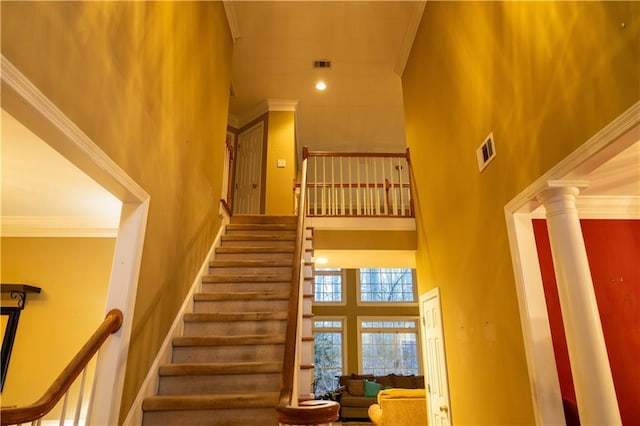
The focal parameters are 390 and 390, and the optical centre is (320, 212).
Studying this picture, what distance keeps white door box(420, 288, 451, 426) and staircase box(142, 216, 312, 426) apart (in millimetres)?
1674

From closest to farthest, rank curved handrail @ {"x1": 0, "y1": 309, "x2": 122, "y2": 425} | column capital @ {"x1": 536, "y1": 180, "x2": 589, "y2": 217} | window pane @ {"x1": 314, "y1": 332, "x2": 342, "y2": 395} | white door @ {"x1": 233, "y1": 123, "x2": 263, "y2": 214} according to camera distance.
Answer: curved handrail @ {"x1": 0, "y1": 309, "x2": 122, "y2": 425}, column capital @ {"x1": 536, "y1": 180, "x2": 589, "y2": 217}, white door @ {"x1": 233, "y1": 123, "x2": 263, "y2": 214}, window pane @ {"x1": 314, "y1": 332, "x2": 342, "y2": 395}

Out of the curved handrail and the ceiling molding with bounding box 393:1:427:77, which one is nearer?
the curved handrail

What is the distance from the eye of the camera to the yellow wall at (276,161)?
6.87 meters

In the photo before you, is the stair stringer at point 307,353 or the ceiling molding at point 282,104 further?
the ceiling molding at point 282,104

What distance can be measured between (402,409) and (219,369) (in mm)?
3257

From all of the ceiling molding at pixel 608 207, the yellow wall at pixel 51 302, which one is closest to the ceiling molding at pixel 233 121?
the yellow wall at pixel 51 302

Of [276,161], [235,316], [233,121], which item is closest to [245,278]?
[235,316]

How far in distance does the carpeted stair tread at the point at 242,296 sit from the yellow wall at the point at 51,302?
1.17 metres

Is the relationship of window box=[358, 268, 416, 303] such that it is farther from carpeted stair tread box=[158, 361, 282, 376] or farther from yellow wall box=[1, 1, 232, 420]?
carpeted stair tread box=[158, 361, 282, 376]

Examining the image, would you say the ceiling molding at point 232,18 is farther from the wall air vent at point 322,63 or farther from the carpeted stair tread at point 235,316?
the carpeted stair tread at point 235,316

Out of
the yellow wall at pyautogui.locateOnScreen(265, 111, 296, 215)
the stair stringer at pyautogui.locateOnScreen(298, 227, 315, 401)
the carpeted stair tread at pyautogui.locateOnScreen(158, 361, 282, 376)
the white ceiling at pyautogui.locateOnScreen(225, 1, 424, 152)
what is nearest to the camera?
the stair stringer at pyautogui.locateOnScreen(298, 227, 315, 401)

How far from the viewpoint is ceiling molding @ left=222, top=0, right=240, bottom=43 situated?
493cm

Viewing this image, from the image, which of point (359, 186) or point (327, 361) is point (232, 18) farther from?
point (327, 361)

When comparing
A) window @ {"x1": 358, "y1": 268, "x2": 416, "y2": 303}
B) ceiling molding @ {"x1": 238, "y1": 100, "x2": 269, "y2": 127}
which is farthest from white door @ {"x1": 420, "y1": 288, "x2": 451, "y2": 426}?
window @ {"x1": 358, "y1": 268, "x2": 416, "y2": 303}
